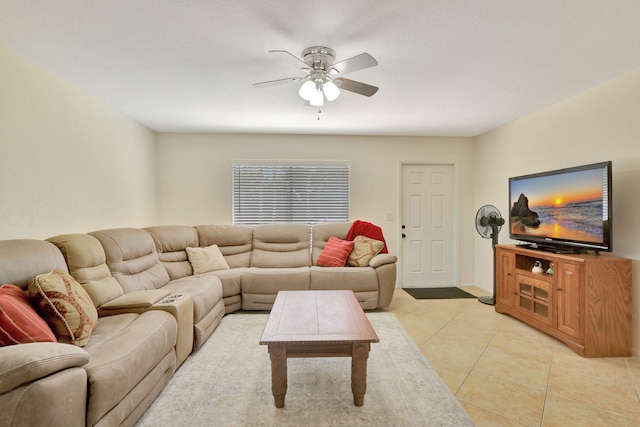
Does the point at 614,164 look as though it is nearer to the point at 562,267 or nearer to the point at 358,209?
the point at 562,267

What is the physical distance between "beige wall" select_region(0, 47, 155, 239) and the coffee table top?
6.79 ft

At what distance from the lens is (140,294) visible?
7.42 ft

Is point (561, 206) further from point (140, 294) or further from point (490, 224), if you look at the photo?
point (140, 294)

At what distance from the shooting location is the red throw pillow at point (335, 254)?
12.4ft

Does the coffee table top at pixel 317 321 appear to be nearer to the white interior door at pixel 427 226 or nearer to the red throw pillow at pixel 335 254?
→ the red throw pillow at pixel 335 254

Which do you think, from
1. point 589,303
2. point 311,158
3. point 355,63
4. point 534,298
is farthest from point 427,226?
point 355,63

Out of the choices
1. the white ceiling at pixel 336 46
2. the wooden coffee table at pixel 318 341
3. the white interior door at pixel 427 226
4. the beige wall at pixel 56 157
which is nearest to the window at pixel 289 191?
the white interior door at pixel 427 226

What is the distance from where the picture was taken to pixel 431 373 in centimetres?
216

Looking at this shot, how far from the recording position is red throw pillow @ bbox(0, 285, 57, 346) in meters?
1.35

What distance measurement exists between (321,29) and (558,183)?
2.67 meters

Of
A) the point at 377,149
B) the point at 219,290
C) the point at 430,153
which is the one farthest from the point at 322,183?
the point at 219,290

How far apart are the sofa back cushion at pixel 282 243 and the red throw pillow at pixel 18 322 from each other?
2540mm

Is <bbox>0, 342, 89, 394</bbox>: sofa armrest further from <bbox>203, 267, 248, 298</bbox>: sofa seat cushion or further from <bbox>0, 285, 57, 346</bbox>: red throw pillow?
<bbox>203, 267, 248, 298</bbox>: sofa seat cushion

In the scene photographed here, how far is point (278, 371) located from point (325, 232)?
2.56 metres
